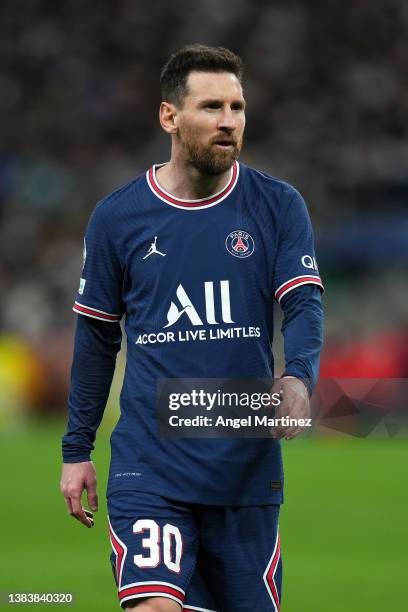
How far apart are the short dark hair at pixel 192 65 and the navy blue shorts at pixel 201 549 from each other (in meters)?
1.36

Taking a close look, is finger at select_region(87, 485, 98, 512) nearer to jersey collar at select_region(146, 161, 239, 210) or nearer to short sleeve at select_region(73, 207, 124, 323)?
short sleeve at select_region(73, 207, 124, 323)

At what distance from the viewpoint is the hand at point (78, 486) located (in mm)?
4305

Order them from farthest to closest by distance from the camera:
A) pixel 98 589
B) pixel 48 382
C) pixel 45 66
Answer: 1. pixel 45 66
2. pixel 48 382
3. pixel 98 589

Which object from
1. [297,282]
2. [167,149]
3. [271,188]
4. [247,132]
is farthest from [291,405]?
[247,132]

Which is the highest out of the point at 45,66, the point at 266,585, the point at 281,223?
the point at 45,66

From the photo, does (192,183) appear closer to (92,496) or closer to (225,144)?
(225,144)

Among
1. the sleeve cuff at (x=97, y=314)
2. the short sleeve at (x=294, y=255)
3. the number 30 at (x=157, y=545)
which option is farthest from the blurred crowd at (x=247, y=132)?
the number 30 at (x=157, y=545)

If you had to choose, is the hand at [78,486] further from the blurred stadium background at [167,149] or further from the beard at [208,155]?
the blurred stadium background at [167,149]

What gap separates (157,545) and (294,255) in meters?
1.02

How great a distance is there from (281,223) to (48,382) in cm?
1306

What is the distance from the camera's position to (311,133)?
71.6ft

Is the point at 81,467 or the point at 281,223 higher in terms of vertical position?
the point at 281,223

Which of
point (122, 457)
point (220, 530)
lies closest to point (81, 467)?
point (122, 457)

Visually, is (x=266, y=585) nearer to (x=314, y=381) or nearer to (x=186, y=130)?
(x=314, y=381)
